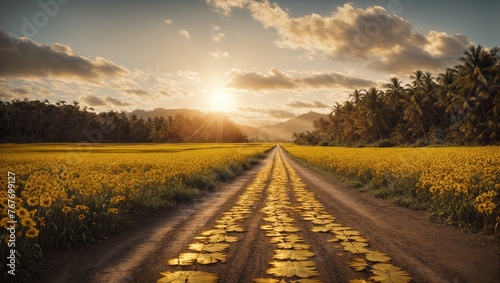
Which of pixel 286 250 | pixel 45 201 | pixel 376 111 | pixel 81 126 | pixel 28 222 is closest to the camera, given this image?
pixel 28 222

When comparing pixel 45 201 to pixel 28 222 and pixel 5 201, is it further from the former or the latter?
pixel 28 222

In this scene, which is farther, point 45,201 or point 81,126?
point 81,126

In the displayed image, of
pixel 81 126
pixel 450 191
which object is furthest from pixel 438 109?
pixel 81 126

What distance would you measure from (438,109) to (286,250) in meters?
67.6

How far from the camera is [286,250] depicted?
5406 millimetres

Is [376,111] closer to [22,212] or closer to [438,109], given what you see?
[438,109]

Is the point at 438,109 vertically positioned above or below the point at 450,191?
above

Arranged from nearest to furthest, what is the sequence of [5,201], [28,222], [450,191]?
[28,222], [5,201], [450,191]

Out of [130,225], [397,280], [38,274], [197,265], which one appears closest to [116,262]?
[38,274]

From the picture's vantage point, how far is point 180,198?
1126cm

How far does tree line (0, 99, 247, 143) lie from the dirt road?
8250 cm

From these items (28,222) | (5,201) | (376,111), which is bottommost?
(28,222)

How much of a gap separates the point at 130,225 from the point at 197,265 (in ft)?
12.3

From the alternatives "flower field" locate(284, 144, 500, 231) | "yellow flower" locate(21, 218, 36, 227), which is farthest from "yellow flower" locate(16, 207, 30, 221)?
"flower field" locate(284, 144, 500, 231)
